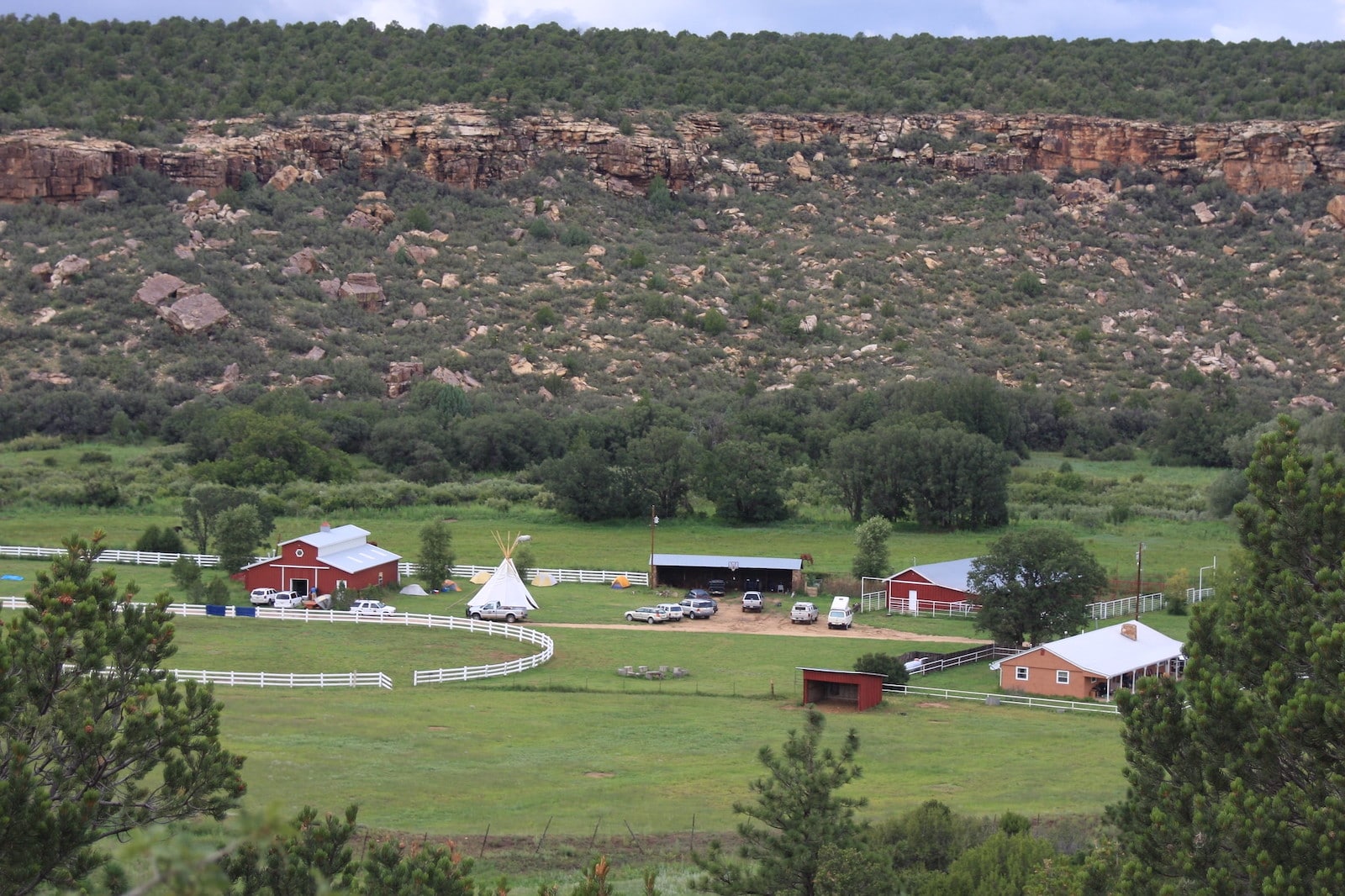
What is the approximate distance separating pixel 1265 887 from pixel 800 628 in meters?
33.5

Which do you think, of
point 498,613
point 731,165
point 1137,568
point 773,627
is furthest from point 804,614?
point 731,165

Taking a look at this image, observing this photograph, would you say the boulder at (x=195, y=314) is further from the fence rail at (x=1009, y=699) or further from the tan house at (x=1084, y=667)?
the tan house at (x=1084, y=667)

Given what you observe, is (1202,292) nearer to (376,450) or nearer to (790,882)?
(376,450)

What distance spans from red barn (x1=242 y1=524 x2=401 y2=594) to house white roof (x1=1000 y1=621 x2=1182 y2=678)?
837 inches

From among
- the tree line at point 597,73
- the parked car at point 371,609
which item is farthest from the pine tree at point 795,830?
the tree line at point 597,73

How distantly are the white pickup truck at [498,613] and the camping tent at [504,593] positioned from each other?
0.09m

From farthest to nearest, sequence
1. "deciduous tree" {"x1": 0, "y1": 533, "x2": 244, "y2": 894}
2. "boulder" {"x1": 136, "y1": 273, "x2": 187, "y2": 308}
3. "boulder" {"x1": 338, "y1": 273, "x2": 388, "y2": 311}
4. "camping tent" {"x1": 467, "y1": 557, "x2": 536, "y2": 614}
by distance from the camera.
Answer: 1. "boulder" {"x1": 338, "y1": 273, "x2": 388, "y2": 311}
2. "boulder" {"x1": 136, "y1": 273, "x2": 187, "y2": 308}
3. "camping tent" {"x1": 467, "y1": 557, "x2": 536, "y2": 614}
4. "deciduous tree" {"x1": 0, "y1": 533, "x2": 244, "y2": 894}

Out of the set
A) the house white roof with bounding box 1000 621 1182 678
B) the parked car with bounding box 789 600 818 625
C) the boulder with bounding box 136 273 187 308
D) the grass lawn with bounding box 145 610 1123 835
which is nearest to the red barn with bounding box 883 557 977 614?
the parked car with bounding box 789 600 818 625

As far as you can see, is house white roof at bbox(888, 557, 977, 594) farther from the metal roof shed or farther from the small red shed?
the small red shed

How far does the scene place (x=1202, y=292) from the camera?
99.9 meters

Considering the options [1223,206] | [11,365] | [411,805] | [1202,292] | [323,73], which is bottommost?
[411,805]

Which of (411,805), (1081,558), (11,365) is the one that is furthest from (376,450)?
(411,805)

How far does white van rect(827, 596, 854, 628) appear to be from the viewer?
148 ft

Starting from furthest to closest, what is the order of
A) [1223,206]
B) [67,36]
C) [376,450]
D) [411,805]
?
[67,36] < [1223,206] < [376,450] < [411,805]
